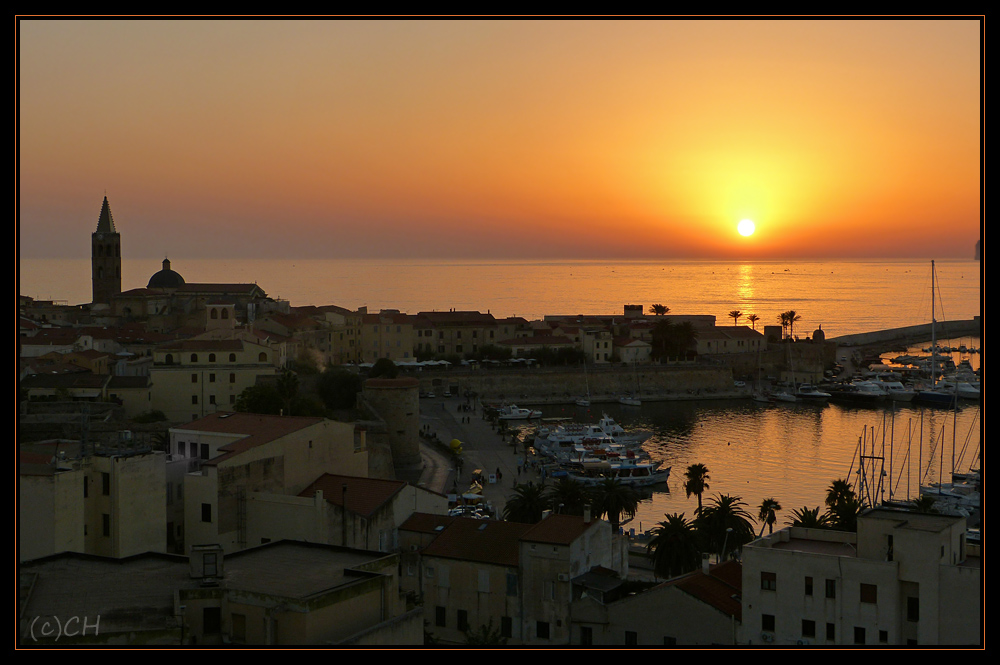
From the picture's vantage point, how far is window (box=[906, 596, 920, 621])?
545 inches

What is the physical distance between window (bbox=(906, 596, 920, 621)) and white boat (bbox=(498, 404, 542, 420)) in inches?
1384

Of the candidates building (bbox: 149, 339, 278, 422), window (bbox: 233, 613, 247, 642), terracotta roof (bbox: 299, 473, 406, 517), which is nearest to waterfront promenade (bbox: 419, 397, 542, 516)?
building (bbox: 149, 339, 278, 422)

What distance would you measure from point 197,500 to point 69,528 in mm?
2721

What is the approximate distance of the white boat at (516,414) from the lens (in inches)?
1953

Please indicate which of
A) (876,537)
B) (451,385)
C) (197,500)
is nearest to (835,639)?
(876,537)

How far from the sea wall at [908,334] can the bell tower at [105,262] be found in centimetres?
5401

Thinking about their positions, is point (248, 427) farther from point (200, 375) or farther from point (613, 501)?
point (200, 375)

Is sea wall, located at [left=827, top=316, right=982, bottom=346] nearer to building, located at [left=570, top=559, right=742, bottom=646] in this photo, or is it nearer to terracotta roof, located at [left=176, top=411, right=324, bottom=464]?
terracotta roof, located at [left=176, top=411, right=324, bottom=464]

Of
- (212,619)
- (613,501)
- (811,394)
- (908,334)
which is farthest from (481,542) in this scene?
(908,334)

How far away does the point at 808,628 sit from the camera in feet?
47.0

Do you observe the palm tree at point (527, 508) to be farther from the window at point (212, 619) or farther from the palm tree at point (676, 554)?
the window at point (212, 619)

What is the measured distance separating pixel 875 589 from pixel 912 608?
1.71 ft

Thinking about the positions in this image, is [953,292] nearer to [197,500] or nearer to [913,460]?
[913,460]

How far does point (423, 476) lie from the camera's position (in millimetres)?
32688
